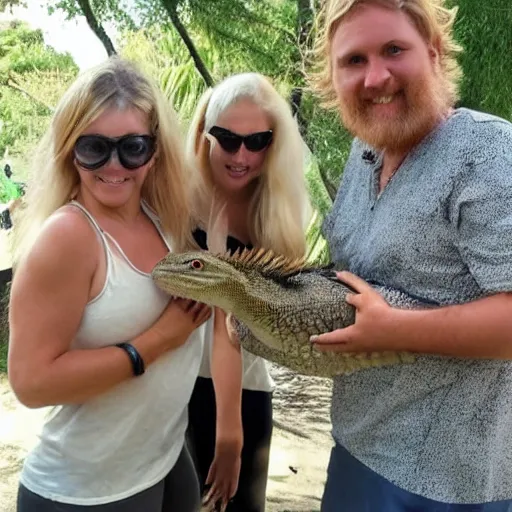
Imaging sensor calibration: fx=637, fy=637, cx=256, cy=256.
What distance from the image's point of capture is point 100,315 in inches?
50.8

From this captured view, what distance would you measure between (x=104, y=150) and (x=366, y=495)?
93cm

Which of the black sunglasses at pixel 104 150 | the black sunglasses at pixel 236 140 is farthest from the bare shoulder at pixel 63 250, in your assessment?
the black sunglasses at pixel 236 140

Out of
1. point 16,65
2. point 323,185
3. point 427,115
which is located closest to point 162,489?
point 427,115

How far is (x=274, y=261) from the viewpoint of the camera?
1.35 meters

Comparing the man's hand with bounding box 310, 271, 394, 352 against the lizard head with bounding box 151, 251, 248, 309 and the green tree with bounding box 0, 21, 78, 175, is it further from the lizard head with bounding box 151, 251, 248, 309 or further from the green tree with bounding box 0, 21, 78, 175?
the green tree with bounding box 0, 21, 78, 175

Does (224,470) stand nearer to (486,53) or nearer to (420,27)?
(420,27)

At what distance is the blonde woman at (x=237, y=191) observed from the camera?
70.7 inches

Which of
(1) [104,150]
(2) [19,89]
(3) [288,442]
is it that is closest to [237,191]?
(1) [104,150]

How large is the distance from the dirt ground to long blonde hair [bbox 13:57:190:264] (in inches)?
75.6

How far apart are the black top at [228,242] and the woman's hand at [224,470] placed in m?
0.53

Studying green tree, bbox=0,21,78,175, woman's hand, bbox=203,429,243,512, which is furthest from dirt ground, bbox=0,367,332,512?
green tree, bbox=0,21,78,175

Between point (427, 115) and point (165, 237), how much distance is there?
0.65 metres

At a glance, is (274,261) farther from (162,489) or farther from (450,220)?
(162,489)

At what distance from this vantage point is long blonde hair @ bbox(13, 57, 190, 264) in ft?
4.45
